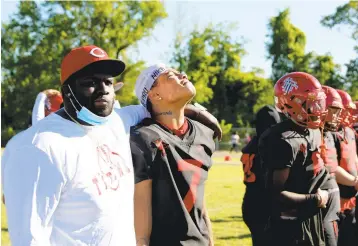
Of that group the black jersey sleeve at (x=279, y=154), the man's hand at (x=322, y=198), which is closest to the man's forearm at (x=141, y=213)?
the black jersey sleeve at (x=279, y=154)

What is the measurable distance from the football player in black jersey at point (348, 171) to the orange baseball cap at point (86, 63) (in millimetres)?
3965

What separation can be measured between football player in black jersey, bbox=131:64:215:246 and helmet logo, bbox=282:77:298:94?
149 centimetres

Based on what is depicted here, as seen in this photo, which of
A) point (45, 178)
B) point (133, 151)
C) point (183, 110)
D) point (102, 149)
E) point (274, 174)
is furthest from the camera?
point (274, 174)

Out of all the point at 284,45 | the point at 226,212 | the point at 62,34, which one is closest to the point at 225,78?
the point at 284,45

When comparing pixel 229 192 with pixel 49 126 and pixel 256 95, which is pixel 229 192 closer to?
pixel 49 126

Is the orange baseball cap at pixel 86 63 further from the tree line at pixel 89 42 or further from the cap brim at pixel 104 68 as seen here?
the tree line at pixel 89 42

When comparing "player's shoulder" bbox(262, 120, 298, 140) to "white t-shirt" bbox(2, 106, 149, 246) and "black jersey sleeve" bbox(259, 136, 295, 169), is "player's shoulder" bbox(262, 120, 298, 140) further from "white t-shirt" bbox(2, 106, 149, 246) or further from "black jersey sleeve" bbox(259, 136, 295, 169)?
"white t-shirt" bbox(2, 106, 149, 246)

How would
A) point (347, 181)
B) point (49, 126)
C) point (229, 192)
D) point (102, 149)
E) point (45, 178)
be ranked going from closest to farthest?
point (45, 178), point (49, 126), point (102, 149), point (347, 181), point (229, 192)

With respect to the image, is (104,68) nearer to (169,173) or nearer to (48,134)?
(48,134)

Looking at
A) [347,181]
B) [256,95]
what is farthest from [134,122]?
[256,95]

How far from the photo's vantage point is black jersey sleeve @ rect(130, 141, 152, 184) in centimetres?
349

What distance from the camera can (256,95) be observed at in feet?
192

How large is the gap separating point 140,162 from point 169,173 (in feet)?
0.67

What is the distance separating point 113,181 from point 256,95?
185 ft
